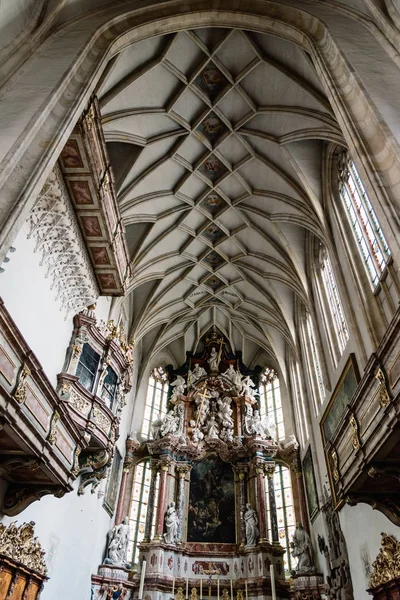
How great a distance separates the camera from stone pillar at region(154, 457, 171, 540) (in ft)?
54.7

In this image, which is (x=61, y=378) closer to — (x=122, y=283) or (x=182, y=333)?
(x=122, y=283)

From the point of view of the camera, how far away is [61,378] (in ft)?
35.9

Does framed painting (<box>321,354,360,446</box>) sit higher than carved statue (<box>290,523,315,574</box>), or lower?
higher

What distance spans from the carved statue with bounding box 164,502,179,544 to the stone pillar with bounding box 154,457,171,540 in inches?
8.0

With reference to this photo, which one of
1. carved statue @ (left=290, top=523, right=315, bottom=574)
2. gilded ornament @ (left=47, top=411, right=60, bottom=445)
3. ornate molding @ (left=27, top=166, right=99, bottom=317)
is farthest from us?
carved statue @ (left=290, top=523, right=315, bottom=574)

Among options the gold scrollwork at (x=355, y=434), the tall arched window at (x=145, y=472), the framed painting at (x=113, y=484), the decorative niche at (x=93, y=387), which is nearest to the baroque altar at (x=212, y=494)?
the tall arched window at (x=145, y=472)

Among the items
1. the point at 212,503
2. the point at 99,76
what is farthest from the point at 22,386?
the point at 212,503

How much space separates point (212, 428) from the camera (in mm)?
19922

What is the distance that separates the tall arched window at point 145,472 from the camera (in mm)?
17406

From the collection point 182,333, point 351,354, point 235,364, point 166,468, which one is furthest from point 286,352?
point 351,354

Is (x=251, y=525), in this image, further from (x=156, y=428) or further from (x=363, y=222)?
(x=363, y=222)

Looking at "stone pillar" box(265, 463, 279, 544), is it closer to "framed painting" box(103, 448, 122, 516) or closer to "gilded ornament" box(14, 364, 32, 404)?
"framed painting" box(103, 448, 122, 516)

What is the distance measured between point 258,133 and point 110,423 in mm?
10372

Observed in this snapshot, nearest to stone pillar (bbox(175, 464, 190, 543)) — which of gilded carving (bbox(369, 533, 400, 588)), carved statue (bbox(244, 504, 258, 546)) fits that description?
carved statue (bbox(244, 504, 258, 546))
